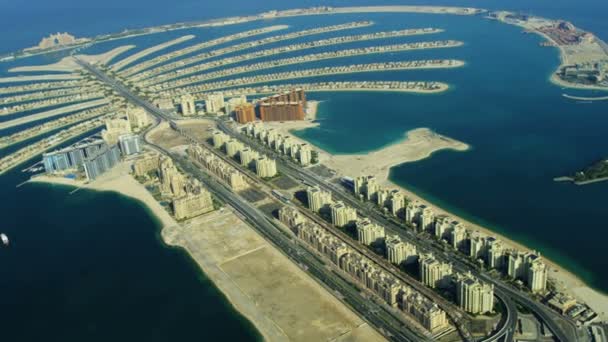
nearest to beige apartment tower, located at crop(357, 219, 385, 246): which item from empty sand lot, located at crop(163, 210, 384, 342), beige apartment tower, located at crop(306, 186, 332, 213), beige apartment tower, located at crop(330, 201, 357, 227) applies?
beige apartment tower, located at crop(330, 201, 357, 227)

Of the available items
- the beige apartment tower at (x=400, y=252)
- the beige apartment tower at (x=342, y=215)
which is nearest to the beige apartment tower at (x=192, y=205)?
the beige apartment tower at (x=342, y=215)

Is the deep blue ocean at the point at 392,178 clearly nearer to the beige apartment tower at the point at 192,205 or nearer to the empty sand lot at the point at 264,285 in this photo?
the empty sand lot at the point at 264,285

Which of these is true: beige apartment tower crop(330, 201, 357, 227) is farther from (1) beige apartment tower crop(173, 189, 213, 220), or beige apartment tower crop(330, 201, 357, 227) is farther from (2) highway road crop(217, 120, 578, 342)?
(1) beige apartment tower crop(173, 189, 213, 220)

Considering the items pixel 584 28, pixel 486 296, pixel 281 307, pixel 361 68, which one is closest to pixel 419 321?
pixel 486 296

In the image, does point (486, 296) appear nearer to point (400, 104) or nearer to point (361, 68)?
point (400, 104)

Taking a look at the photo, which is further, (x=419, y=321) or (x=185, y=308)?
(x=185, y=308)

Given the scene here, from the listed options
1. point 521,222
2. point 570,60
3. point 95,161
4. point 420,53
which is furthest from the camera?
point 420,53
